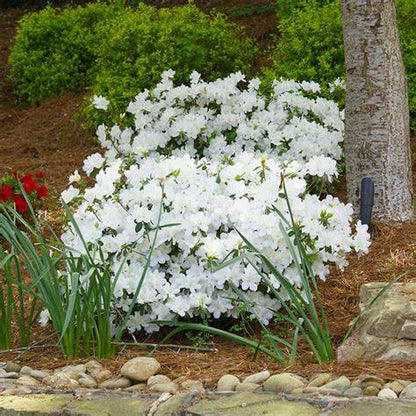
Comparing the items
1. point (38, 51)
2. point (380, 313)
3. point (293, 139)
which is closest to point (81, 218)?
point (380, 313)

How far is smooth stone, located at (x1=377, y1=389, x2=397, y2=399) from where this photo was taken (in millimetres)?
2887

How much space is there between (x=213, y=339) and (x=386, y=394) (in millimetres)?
1305

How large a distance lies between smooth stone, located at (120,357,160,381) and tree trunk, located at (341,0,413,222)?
2415 millimetres

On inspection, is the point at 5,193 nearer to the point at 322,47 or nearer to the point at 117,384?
the point at 322,47

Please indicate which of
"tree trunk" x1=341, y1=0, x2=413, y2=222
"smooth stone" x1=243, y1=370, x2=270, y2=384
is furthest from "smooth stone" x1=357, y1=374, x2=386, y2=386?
"tree trunk" x1=341, y1=0, x2=413, y2=222

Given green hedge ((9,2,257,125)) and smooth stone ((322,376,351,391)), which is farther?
green hedge ((9,2,257,125))

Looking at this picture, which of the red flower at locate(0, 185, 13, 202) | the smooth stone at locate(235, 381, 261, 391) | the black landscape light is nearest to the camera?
the smooth stone at locate(235, 381, 261, 391)

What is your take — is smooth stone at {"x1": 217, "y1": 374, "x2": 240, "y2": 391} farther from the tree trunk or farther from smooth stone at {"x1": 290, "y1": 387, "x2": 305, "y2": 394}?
the tree trunk

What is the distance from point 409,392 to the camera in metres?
2.90

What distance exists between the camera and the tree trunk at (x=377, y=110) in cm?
537

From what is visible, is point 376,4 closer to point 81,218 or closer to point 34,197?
point 81,218

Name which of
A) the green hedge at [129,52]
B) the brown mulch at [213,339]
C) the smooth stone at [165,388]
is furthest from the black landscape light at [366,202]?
the green hedge at [129,52]

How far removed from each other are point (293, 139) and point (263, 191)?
1.91 m

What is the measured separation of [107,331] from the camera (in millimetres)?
3723
